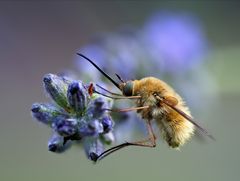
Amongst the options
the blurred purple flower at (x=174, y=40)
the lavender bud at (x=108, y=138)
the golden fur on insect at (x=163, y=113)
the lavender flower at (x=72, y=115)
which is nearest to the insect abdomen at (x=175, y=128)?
the golden fur on insect at (x=163, y=113)

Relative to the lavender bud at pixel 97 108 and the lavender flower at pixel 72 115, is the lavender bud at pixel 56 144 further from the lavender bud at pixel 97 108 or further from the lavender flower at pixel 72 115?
the lavender bud at pixel 97 108

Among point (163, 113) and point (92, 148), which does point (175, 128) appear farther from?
point (92, 148)

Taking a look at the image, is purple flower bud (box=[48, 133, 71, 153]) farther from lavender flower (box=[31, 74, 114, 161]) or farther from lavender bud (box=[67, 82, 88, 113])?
lavender bud (box=[67, 82, 88, 113])

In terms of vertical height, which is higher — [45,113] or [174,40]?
[174,40]

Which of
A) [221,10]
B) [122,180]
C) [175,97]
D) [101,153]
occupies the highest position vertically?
[221,10]

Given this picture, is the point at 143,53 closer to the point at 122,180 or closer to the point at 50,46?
the point at 122,180

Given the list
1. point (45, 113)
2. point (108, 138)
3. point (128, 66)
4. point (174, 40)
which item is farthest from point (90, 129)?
point (174, 40)

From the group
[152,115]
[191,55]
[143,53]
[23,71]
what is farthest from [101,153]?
[23,71]
